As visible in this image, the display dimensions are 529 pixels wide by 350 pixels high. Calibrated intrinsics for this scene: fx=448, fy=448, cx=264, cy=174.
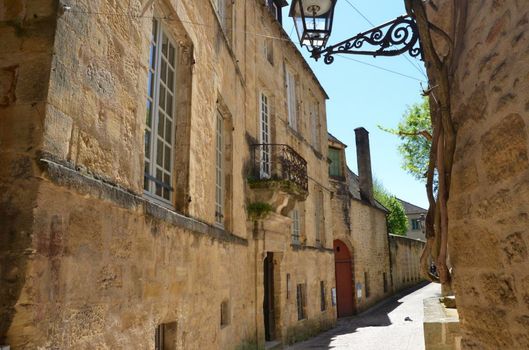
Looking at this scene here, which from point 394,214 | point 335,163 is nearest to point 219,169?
point 335,163

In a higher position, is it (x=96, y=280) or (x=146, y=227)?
(x=146, y=227)

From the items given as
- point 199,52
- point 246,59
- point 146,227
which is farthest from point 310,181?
point 146,227

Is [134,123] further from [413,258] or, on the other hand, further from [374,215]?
[413,258]

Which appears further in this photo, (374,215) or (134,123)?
(374,215)

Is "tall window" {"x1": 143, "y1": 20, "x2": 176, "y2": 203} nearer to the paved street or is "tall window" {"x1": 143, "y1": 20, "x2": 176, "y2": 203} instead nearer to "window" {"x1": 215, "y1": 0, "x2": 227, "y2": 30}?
"window" {"x1": 215, "y1": 0, "x2": 227, "y2": 30}

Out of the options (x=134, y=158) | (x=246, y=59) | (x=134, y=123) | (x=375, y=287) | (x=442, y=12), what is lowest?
(x=375, y=287)

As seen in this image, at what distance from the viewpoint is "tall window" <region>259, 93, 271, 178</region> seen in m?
10.1

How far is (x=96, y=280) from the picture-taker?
2.84 meters

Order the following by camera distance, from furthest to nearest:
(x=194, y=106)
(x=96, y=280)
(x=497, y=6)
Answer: (x=194, y=106) < (x=96, y=280) < (x=497, y=6)

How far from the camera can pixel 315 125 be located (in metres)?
16.5

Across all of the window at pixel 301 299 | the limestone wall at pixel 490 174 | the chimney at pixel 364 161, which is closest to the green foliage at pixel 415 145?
the chimney at pixel 364 161

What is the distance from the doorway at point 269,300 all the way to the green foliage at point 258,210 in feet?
7.14

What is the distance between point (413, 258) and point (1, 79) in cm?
3178

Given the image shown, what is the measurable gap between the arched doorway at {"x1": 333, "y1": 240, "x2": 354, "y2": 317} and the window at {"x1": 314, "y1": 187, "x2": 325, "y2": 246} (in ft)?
14.5
